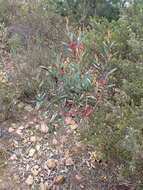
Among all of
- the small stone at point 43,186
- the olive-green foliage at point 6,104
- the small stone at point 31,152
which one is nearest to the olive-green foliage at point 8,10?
the olive-green foliage at point 6,104

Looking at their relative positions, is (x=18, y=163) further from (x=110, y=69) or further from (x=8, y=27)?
(x=8, y=27)

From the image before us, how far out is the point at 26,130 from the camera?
3.03 m

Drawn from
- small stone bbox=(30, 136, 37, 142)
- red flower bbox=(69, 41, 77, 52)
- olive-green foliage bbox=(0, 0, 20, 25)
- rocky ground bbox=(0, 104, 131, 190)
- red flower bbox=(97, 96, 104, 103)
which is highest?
olive-green foliage bbox=(0, 0, 20, 25)

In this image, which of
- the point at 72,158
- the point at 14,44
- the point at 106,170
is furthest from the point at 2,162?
the point at 14,44

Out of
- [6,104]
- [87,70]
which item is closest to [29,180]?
[6,104]

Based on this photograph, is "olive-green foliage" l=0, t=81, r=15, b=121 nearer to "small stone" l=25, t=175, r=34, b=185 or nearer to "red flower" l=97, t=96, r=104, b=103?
"small stone" l=25, t=175, r=34, b=185

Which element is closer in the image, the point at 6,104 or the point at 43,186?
the point at 43,186

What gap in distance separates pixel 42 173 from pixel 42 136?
488 millimetres

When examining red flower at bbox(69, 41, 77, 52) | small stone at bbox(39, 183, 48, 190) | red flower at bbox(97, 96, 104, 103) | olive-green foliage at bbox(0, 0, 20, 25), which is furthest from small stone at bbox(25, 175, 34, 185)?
olive-green foliage at bbox(0, 0, 20, 25)

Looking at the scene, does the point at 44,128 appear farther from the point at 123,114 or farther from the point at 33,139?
the point at 123,114

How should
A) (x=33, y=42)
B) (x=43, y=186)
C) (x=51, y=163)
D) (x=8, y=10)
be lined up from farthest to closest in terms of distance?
1. (x=8, y=10)
2. (x=33, y=42)
3. (x=51, y=163)
4. (x=43, y=186)

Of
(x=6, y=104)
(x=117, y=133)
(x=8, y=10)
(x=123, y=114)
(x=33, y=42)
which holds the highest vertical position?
(x=8, y=10)

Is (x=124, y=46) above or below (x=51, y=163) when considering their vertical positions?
above

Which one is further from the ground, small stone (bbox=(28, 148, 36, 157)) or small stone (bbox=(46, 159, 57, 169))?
small stone (bbox=(28, 148, 36, 157))
